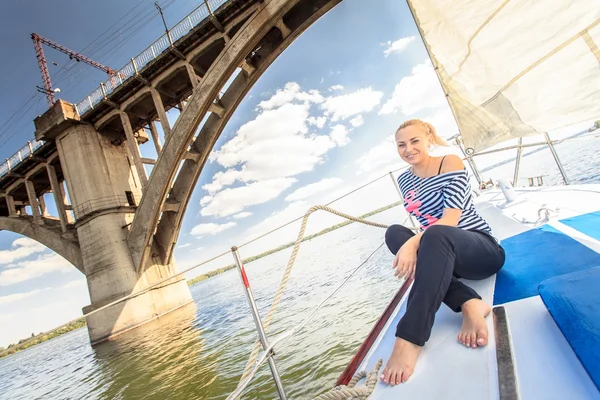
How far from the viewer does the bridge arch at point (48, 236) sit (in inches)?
473

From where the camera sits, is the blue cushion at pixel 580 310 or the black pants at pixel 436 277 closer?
the blue cushion at pixel 580 310

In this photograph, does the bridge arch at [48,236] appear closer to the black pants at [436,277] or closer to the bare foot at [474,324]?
the black pants at [436,277]

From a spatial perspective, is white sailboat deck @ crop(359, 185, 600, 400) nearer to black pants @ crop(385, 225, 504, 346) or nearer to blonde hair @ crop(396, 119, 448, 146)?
black pants @ crop(385, 225, 504, 346)

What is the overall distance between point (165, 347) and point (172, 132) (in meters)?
6.85

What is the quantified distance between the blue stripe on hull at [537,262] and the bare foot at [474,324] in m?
0.19

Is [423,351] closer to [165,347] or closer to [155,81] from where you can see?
[165,347]

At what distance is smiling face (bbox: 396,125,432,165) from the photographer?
62.7 inches

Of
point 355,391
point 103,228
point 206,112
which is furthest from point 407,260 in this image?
point 103,228

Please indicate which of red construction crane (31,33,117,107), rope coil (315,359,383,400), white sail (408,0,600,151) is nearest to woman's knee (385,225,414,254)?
rope coil (315,359,383,400)

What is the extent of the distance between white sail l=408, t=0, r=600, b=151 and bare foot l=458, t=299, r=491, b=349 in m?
1.11

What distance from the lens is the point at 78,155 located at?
35.9 ft

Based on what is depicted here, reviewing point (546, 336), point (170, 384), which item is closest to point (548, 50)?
point (546, 336)

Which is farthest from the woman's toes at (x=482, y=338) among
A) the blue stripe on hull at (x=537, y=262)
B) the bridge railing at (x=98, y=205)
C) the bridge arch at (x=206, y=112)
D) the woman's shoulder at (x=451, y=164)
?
the bridge railing at (x=98, y=205)

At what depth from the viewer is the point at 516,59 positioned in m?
1.51
